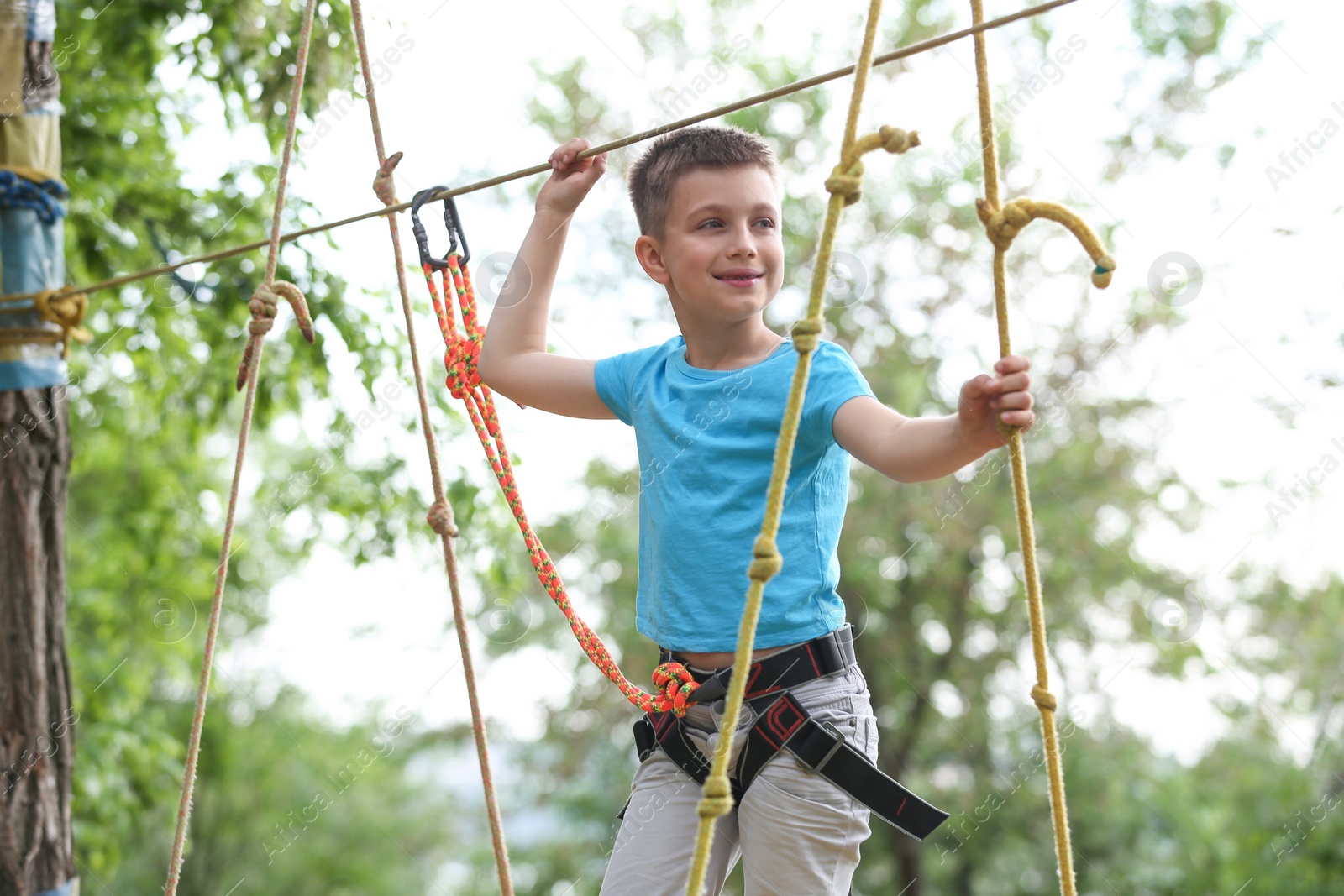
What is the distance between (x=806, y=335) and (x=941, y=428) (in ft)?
0.63

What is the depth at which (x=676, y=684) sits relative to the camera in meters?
1.59

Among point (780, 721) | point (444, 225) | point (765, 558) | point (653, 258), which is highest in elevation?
point (444, 225)

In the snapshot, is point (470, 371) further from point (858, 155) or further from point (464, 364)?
point (858, 155)

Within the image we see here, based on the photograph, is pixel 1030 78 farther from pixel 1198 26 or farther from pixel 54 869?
pixel 54 869

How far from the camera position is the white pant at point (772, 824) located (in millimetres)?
1519

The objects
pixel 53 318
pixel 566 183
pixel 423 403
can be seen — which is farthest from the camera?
pixel 53 318

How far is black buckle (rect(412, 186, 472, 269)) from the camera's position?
78.9 inches

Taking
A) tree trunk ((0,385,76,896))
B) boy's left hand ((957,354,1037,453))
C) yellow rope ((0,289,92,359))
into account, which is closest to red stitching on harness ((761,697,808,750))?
boy's left hand ((957,354,1037,453))

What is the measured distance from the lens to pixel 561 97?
28.2 ft

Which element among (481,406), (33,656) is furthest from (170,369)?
(481,406)

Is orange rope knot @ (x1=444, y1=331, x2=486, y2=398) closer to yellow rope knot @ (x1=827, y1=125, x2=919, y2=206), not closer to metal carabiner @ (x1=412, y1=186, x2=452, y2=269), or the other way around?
metal carabiner @ (x1=412, y1=186, x2=452, y2=269)

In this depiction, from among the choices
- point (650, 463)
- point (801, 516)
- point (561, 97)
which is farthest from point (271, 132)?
point (561, 97)

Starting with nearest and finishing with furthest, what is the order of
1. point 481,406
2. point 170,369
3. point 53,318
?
1. point 481,406
2. point 53,318
3. point 170,369

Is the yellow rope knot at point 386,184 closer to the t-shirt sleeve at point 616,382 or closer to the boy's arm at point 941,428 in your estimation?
the t-shirt sleeve at point 616,382
